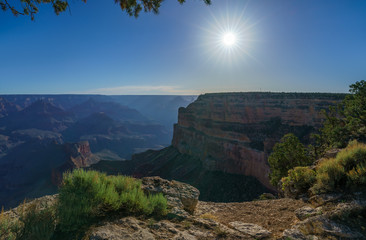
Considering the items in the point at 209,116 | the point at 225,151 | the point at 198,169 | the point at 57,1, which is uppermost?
the point at 57,1

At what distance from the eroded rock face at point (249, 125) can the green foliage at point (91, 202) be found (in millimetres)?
29817

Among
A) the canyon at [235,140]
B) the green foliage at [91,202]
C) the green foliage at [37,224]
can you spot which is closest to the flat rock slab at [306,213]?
the green foliage at [91,202]

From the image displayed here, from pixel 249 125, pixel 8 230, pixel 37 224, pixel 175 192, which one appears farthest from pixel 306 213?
pixel 249 125

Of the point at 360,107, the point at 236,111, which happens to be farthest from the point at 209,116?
the point at 360,107

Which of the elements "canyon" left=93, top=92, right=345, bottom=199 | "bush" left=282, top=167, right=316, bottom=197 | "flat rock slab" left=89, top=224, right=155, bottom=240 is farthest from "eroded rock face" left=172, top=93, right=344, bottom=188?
"flat rock slab" left=89, top=224, right=155, bottom=240

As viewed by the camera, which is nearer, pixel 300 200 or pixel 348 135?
pixel 300 200

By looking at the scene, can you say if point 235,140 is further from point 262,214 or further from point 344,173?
point 344,173

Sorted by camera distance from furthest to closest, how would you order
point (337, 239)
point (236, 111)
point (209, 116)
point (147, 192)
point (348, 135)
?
point (209, 116)
point (236, 111)
point (348, 135)
point (147, 192)
point (337, 239)

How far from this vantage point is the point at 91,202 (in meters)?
4.48

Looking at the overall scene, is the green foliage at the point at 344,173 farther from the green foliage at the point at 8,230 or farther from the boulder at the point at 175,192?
the green foliage at the point at 8,230

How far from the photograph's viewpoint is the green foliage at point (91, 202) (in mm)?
4055

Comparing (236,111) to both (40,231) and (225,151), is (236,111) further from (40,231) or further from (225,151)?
(40,231)

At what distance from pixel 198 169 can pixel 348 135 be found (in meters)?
31.4

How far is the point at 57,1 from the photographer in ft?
21.6
